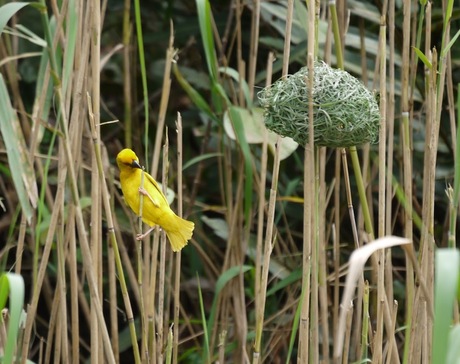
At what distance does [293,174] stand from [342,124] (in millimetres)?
1257

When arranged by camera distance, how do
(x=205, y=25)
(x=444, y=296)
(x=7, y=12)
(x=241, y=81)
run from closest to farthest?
(x=444, y=296)
(x=7, y=12)
(x=205, y=25)
(x=241, y=81)

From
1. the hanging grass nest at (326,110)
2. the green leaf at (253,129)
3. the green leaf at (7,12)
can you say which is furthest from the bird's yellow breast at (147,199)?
the green leaf at (253,129)

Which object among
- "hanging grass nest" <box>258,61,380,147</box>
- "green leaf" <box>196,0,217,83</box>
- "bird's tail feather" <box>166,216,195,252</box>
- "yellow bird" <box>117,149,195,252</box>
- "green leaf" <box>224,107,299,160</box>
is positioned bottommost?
"bird's tail feather" <box>166,216,195,252</box>

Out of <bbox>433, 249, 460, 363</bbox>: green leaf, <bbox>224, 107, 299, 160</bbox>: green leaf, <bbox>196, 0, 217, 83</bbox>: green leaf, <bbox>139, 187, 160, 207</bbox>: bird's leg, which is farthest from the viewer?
<bbox>224, 107, 299, 160</bbox>: green leaf

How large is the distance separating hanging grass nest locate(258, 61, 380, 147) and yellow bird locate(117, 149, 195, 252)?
0.23 meters

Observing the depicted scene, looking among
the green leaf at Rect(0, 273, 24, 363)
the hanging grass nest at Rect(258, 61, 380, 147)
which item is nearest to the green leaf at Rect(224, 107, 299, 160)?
the hanging grass nest at Rect(258, 61, 380, 147)

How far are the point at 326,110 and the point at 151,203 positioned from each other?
0.33 meters

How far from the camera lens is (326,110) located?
1.34m

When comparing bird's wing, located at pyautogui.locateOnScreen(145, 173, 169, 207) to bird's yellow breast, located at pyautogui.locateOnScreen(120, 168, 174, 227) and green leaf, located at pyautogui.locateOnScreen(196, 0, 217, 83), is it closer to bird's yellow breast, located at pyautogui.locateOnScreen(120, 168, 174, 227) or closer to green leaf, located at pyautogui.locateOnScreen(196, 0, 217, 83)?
bird's yellow breast, located at pyautogui.locateOnScreen(120, 168, 174, 227)

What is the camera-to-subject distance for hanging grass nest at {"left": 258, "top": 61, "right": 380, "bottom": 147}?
1.32 meters

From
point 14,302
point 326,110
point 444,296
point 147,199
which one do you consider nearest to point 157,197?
point 147,199

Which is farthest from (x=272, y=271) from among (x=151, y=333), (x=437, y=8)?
(x=437, y=8)

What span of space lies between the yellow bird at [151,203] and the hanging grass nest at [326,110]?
23 cm

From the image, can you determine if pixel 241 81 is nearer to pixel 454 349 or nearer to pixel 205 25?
pixel 205 25
